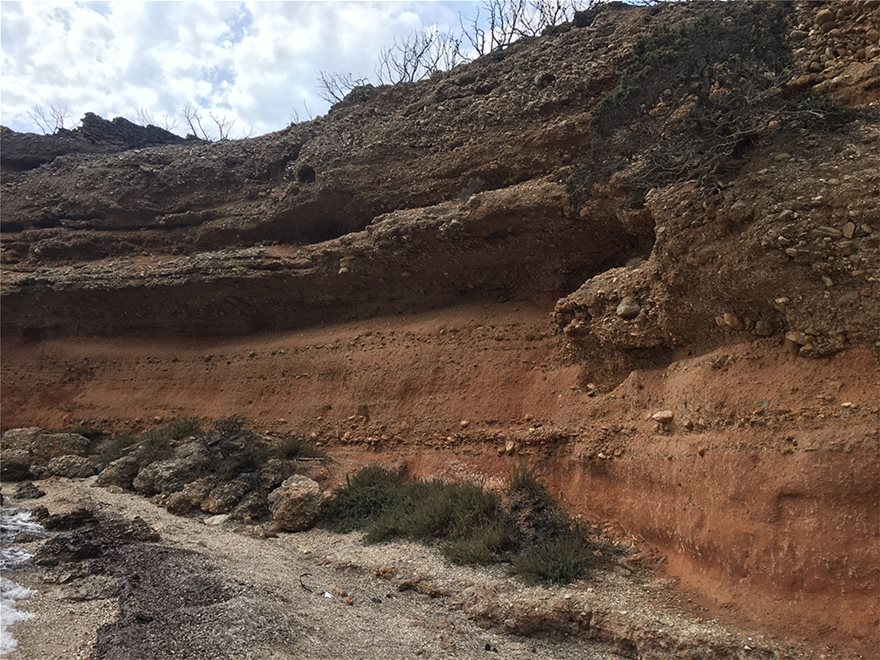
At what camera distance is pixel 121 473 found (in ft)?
38.6

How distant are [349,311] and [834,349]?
10.3 m

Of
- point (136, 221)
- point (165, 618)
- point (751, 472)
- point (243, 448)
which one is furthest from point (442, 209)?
point (136, 221)

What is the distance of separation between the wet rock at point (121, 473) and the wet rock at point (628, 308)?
9.56 m

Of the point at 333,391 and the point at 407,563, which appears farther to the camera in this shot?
the point at 333,391

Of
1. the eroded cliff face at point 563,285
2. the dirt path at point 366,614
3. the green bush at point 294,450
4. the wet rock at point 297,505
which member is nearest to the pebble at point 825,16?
the eroded cliff face at point 563,285

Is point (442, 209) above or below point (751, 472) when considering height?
above

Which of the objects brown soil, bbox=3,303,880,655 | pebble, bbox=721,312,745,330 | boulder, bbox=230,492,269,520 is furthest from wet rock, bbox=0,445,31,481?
pebble, bbox=721,312,745,330

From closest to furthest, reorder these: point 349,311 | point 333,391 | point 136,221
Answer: point 333,391 < point 349,311 < point 136,221

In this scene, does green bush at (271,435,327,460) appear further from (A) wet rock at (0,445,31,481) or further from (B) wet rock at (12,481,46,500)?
(A) wet rock at (0,445,31,481)

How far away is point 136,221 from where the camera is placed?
17.6m

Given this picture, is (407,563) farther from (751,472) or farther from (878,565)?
(878,565)

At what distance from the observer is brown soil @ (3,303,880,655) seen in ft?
17.6

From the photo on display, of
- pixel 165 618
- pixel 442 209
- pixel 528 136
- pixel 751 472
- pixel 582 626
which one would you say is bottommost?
pixel 582 626

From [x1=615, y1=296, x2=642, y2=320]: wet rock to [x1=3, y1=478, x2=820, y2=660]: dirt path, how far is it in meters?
3.55
